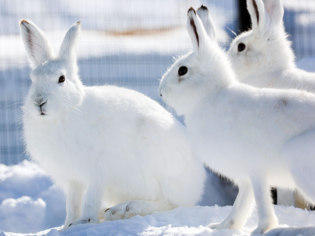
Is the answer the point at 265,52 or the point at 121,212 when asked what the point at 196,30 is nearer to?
the point at 265,52

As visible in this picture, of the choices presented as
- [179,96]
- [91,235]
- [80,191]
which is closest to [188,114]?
[179,96]

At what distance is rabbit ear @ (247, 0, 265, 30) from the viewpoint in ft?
9.34

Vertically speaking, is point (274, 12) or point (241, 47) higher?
point (274, 12)

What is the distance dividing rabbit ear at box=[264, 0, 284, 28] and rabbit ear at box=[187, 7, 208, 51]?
741 millimetres

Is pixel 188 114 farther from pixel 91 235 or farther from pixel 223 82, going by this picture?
pixel 91 235

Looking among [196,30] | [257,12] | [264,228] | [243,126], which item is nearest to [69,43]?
[196,30]

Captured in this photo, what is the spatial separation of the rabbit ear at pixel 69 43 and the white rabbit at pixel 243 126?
2.59 ft

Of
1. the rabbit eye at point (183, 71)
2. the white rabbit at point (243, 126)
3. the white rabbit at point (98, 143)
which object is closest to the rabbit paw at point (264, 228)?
the white rabbit at point (243, 126)

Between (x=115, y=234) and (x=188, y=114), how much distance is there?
0.65 m

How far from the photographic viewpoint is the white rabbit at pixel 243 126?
2.05 meters

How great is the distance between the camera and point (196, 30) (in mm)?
2381

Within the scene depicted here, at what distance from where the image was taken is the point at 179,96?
93.4 inches

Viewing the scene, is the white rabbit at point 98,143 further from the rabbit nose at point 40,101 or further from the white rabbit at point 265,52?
the white rabbit at point 265,52

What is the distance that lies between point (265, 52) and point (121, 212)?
1.19 meters
